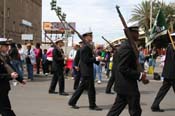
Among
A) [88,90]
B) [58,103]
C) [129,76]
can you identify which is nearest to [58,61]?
[58,103]

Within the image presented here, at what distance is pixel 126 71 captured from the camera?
851 cm

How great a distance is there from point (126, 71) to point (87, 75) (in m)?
3.79

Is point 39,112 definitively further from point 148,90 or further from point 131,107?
point 148,90

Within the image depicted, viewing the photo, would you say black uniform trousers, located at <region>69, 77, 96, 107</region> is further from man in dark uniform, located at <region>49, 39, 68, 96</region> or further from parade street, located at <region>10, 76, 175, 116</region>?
man in dark uniform, located at <region>49, 39, 68, 96</region>

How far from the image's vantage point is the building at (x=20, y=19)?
7562 centimetres

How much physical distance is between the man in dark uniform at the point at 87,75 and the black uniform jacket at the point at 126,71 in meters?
3.52

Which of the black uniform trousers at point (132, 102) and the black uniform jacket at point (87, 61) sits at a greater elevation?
the black uniform jacket at point (87, 61)

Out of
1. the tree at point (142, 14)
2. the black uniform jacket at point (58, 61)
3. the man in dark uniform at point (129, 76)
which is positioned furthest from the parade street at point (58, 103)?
the tree at point (142, 14)

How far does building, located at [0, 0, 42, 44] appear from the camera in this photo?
7562cm

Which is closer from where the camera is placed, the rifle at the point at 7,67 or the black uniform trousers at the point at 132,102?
the rifle at the point at 7,67

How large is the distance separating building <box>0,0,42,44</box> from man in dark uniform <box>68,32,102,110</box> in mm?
49320

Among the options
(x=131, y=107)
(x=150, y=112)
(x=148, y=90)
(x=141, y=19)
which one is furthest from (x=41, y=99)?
(x=141, y=19)

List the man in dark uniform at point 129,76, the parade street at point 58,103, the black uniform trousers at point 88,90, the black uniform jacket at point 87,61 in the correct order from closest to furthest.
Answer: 1. the man in dark uniform at point 129,76
2. the parade street at point 58,103
3. the black uniform trousers at point 88,90
4. the black uniform jacket at point 87,61

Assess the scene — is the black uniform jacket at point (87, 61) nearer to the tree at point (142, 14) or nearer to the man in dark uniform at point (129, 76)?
the man in dark uniform at point (129, 76)
